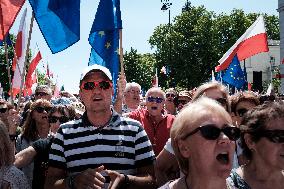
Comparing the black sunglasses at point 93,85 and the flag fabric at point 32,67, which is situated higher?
the flag fabric at point 32,67

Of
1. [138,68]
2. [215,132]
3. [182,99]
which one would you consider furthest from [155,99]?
[138,68]

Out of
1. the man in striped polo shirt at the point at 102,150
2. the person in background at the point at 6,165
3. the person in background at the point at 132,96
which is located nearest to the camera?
the man in striped polo shirt at the point at 102,150

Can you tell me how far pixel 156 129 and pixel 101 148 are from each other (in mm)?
2358

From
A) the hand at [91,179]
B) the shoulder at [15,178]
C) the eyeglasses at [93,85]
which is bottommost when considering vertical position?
the shoulder at [15,178]

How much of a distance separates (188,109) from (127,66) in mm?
51895

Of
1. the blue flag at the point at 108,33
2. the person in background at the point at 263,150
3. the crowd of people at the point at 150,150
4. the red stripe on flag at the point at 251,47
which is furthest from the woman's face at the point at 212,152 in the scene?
the red stripe on flag at the point at 251,47

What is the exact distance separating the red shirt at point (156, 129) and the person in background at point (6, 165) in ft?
7.00

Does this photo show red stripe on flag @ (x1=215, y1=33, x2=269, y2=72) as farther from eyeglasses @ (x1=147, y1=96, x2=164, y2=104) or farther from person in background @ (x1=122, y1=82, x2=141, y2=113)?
eyeglasses @ (x1=147, y1=96, x2=164, y2=104)

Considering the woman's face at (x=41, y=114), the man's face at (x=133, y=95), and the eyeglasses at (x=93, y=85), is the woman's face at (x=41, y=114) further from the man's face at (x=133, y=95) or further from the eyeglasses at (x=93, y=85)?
the man's face at (x=133, y=95)

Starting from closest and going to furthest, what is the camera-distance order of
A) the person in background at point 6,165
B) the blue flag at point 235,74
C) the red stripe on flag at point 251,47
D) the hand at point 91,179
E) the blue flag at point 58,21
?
the hand at point 91,179
the person in background at point 6,165
the blue flag at point 58,21
the red stripe on flag at point 251,47
the blue flag at point 235,74

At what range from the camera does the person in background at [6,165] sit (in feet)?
10.7

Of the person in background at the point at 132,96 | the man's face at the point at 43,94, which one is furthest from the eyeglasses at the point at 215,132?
the man's face at the point at 43,94

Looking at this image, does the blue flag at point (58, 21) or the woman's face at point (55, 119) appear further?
the blue flag at point (58, 21)

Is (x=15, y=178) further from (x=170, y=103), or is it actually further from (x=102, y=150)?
(x=170, y=103)
